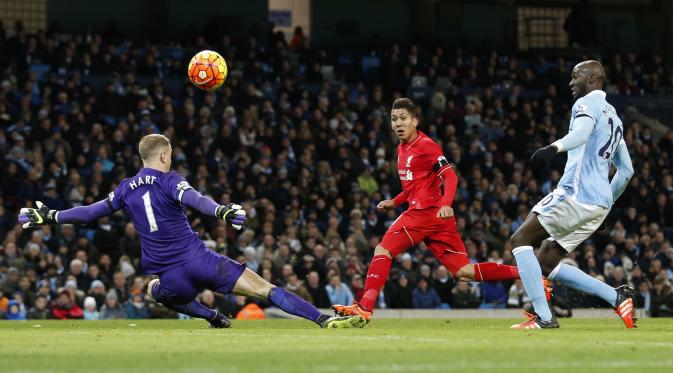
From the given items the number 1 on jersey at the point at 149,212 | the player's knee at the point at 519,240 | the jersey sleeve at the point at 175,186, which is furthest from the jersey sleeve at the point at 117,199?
the player's knee at the point at 519,240

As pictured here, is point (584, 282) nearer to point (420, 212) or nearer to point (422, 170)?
point (420, 212)

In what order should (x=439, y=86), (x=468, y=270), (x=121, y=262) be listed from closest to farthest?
(x=468, y=270) → (x=121, y=262) → (x=439, y=86)

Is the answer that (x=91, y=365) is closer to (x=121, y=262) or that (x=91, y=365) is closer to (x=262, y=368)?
(x=262, y=368)

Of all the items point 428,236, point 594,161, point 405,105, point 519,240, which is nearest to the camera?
point 519,240

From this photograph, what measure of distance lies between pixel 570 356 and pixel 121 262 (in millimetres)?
14730

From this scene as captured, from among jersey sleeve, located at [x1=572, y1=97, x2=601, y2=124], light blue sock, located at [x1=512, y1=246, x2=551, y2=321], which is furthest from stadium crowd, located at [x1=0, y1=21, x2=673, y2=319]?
jersey sleeve, located at [x1=572, y1=97, x2=601, y2=124]

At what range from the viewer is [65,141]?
24734 mm

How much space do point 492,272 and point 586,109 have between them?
8.02 feet

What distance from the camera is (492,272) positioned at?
13.9 meters

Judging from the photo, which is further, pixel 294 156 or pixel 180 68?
pixel 180 68

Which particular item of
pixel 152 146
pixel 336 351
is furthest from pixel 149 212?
pixel 336 351

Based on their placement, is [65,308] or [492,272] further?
[65,308]

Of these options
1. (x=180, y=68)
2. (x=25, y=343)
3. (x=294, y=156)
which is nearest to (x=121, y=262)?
(x=294, y=156)

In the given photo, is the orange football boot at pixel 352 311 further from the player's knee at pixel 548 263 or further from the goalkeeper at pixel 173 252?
the player's knee at pixel 548 263
